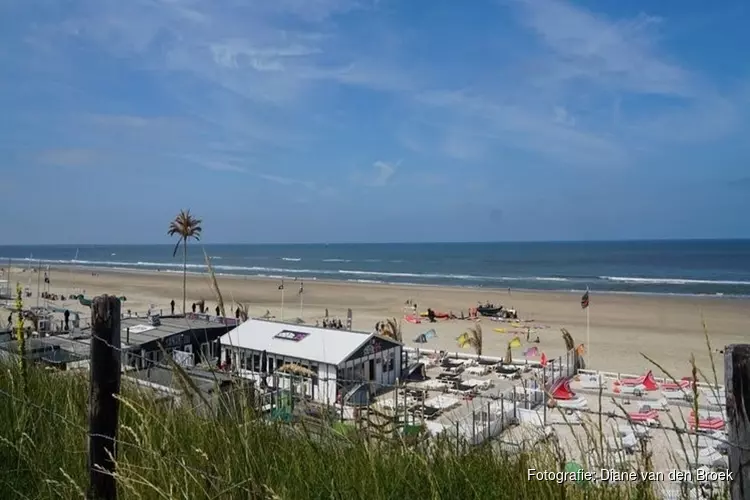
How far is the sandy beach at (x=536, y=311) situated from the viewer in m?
24.3

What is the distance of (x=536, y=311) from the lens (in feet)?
122

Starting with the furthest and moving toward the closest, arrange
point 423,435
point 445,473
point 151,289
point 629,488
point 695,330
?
point 151,289 → point 695,330 → point 423,435 → point 445,473 → point 629,488

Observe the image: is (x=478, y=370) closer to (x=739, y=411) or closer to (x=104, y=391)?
(x=104, y=391)

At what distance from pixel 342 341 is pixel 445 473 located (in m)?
14.2

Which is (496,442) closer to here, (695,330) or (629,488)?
A: (629,488)

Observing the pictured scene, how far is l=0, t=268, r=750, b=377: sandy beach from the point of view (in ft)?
79.9

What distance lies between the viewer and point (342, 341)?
1636 cm

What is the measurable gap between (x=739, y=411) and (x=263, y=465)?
1.76 metres

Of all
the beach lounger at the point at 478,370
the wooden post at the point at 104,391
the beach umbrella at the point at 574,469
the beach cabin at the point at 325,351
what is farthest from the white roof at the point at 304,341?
the beach umbrella at the point at 574,469

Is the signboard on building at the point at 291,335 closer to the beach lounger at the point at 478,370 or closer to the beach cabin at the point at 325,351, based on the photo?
the beach cabin at the point at 325,351

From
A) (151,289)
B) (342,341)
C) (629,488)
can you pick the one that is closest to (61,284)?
(151,289)

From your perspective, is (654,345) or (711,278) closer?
(654,345)

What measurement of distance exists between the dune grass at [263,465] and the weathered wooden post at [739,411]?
19.4 inches

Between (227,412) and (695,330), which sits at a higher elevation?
(227,412)
